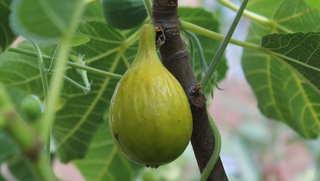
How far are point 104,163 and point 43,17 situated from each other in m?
0.88

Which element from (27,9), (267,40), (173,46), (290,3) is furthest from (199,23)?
(27,9)

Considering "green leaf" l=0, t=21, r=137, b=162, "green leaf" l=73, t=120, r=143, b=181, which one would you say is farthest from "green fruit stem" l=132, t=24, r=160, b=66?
"green leaf" l=73, t=120, r=143, b=181

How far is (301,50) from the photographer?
2.29 ft

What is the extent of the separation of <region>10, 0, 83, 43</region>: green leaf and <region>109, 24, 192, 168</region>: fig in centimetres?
18

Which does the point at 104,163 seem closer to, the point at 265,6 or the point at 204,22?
the point at 204,22

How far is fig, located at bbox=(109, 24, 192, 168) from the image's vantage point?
0.49m

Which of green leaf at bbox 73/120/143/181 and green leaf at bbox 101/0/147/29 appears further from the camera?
green leaf at bbox 73/120/143/181

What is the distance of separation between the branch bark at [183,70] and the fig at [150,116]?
61mm

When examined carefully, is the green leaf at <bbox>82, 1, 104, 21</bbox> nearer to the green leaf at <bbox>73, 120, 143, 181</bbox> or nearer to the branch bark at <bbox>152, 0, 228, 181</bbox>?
the green leaf at <bbox>73, 120, 143, 181</bbox>

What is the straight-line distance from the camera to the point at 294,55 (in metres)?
0.72

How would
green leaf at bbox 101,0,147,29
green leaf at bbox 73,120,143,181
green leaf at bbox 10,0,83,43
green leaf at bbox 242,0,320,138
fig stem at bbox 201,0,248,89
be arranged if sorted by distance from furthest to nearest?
green leaf at bbox 73,120,143,181 < green leaf at bbox 242,0,320,138 < green leaf at bbox 101,0,147,29 < fig stem at bbox 201,0,248,89 < green leaf at bbox 10,0,83,43

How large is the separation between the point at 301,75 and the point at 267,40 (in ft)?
0.30

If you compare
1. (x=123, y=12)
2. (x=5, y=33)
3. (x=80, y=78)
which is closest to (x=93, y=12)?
(x=80, y=78)

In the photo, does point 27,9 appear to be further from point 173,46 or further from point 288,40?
point 288,40
